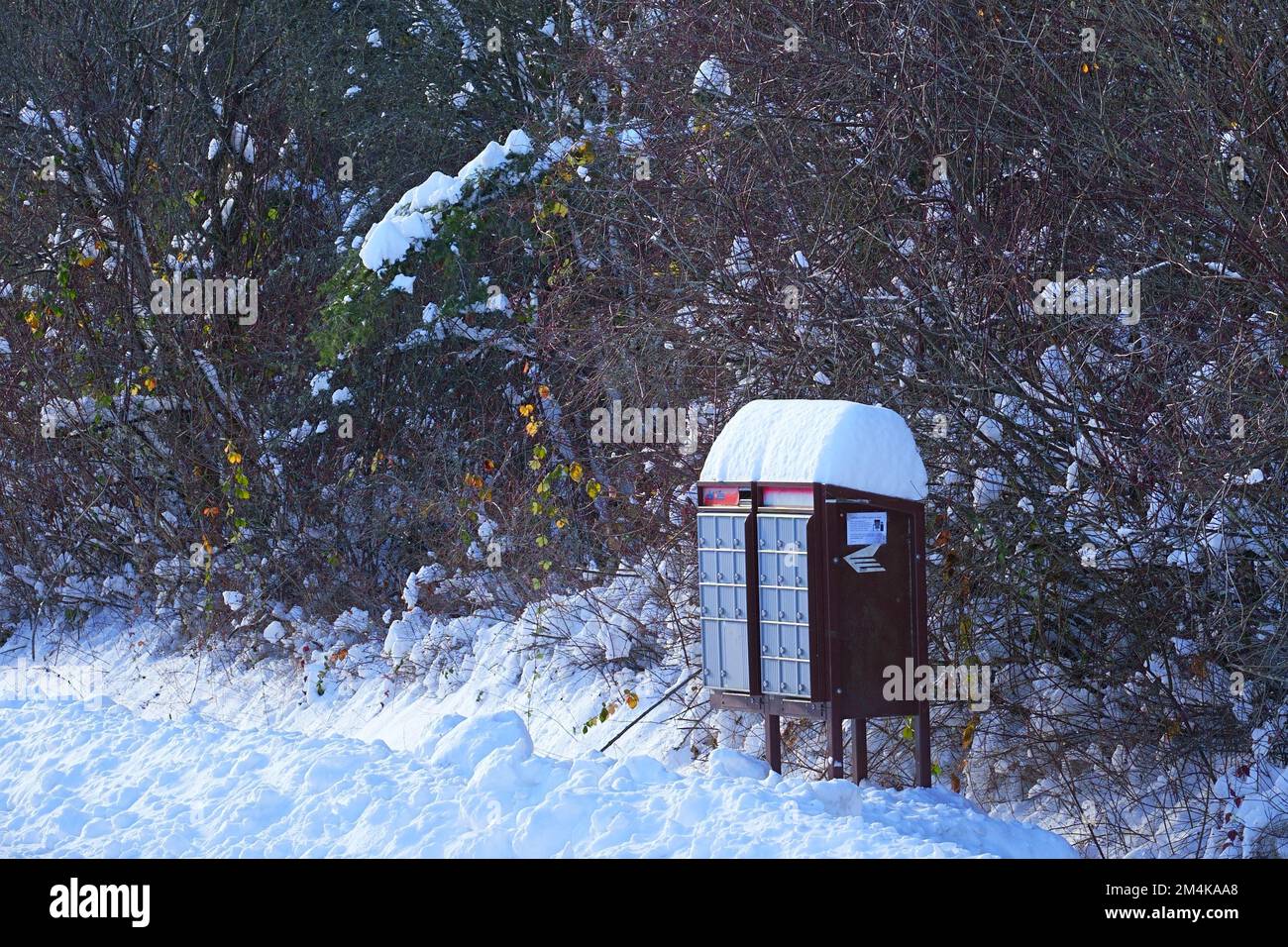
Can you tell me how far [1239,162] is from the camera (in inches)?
289

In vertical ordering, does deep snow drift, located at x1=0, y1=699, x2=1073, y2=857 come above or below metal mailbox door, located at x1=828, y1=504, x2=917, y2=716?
below

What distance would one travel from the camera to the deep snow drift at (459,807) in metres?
6.21

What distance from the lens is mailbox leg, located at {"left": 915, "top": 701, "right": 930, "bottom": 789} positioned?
7246 millimetres

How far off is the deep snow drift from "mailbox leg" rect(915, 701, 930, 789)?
0.12 m

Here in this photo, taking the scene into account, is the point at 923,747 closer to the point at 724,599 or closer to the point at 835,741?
the point at 835,741

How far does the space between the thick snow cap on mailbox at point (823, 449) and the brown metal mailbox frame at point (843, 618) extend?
57mm

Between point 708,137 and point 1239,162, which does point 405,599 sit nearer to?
point 708,137

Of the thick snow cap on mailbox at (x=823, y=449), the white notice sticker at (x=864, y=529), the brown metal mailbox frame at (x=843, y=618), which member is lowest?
the brown metal mailbox frame at (x=843, y=618)

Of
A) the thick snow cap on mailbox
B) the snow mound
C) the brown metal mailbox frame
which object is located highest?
the snow mound

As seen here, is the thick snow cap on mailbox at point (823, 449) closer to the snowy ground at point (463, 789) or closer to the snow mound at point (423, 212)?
the snowy ground at point (463, 789)

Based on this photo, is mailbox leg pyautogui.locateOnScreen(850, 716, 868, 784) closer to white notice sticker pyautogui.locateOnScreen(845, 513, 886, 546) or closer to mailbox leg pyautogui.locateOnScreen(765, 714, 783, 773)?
mailbox leg pyautogui.locateOnScreen(765, 714, 783, 773)

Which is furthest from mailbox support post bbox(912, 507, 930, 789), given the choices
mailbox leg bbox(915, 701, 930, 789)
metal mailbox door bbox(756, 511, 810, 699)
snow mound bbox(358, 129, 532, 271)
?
snow mound bbox(358, 129, 532, 271)

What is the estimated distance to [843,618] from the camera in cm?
691

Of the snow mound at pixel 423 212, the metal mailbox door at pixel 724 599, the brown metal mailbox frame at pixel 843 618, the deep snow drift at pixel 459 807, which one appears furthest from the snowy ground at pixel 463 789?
the snow mound at pixel 423 212
